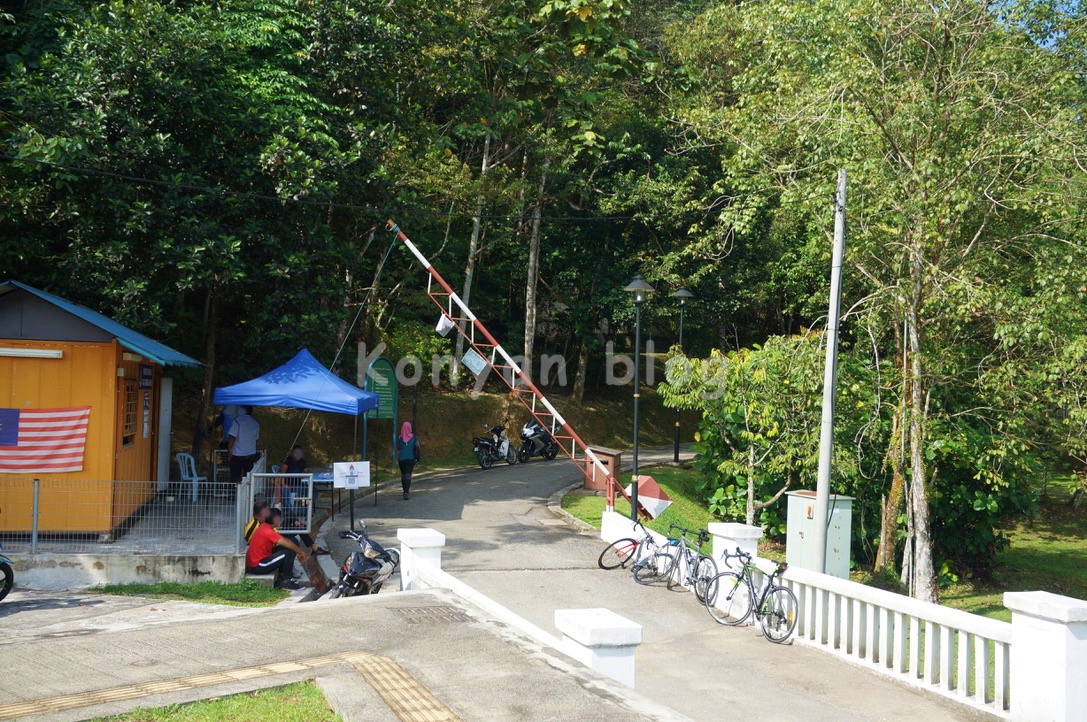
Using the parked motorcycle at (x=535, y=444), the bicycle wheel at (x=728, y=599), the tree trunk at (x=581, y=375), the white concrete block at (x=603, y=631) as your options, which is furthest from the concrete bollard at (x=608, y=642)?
the tree trunk at (x=581, y=375)

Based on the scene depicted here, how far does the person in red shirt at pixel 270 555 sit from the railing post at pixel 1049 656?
27.1ft

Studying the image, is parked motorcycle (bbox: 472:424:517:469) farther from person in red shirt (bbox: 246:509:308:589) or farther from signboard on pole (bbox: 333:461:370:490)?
person in red shirt (bbox: 246:509:308:589)

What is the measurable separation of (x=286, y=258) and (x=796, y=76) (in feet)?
31.6

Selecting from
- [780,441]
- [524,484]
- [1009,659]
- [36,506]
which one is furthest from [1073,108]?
[36,506]

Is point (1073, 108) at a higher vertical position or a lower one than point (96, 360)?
higher

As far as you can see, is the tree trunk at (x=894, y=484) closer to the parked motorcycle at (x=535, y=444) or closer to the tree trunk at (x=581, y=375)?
the parked motorcycle at (x=535, y=444)

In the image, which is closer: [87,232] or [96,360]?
[96,360]

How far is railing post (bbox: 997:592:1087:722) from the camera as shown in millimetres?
6832

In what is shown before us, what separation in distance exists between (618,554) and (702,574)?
6.44 feet

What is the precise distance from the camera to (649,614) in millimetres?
11508

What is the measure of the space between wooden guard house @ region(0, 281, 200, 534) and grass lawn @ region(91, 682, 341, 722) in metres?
7.11

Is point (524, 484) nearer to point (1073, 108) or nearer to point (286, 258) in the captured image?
point (286, 258)

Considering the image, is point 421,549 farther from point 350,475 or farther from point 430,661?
point 430,661

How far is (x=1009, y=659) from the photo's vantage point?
7.49 meters
